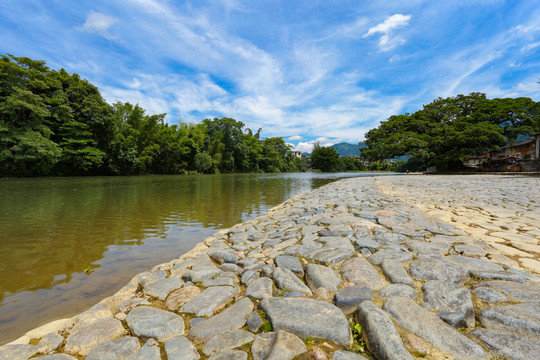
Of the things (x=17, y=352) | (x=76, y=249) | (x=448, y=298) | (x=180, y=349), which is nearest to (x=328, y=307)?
(x=448, y=298)

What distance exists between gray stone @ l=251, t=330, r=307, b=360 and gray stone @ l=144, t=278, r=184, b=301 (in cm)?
108

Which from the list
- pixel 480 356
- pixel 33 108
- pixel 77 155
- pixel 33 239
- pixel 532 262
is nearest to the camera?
pixel 480 356

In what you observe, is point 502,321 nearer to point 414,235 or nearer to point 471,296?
point 471,296

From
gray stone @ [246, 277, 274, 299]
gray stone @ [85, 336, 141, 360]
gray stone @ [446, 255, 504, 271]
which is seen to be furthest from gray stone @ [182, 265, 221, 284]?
gray stone @ [446, 255, 504, 271]

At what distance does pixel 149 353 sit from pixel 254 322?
615 millimetres

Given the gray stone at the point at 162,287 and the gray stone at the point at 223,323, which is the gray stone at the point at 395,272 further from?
the gray stone at the point at 162,287

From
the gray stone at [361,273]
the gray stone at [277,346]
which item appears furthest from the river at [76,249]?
the gray stone at [361,273]

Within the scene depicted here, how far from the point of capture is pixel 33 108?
21141 millimetres

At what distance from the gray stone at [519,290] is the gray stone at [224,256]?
2321 mm

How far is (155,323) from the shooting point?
1.52 metres

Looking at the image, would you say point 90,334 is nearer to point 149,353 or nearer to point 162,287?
point 149,353

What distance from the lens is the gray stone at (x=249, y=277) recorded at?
209 cm

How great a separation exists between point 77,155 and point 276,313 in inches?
1353

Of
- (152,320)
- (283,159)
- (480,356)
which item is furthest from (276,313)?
(283,159)
